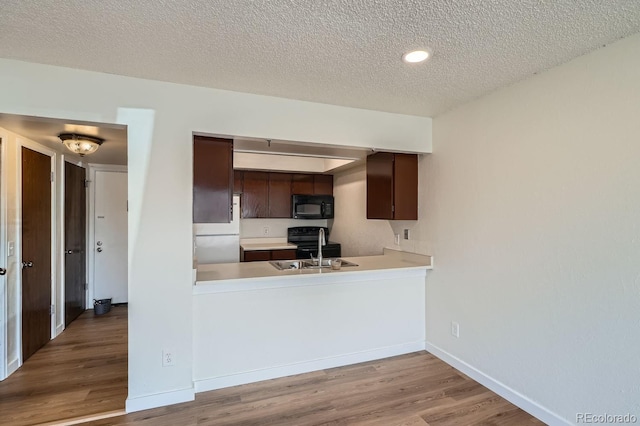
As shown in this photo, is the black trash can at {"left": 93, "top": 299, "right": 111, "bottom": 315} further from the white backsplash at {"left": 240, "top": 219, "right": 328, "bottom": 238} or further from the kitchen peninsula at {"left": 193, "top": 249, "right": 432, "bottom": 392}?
the kitchen peninsula at {"left": 193, "top": 249, "right": 432, "bottom": 392}

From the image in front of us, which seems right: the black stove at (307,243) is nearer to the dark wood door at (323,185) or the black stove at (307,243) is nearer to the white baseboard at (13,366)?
the dark wood door at (323,185)

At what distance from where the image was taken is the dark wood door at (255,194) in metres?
5.02

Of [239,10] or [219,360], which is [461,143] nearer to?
[239,10]

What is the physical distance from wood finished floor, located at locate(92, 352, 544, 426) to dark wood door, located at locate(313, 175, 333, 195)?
3249 millimetres

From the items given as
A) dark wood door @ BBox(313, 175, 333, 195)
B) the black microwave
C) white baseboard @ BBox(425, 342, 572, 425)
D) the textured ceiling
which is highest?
the textured ceiling

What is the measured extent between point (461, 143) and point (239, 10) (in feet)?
6.92

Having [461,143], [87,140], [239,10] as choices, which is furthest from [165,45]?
[461,143]

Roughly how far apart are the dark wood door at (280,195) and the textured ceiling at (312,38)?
9.49ft

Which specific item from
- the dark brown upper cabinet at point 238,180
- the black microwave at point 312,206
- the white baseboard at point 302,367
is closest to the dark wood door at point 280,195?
the black microwave at point 312,206

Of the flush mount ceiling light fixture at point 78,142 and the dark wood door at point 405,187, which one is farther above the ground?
the flush mount ceiling light fixture at point 78,142

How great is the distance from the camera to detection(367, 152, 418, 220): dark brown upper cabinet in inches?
124

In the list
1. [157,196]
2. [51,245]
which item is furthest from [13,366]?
[157,196]

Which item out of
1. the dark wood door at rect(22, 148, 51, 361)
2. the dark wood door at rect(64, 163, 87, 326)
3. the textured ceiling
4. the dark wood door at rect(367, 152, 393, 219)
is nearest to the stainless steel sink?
the dark wood door at rect(367, 152, 393, 219)
